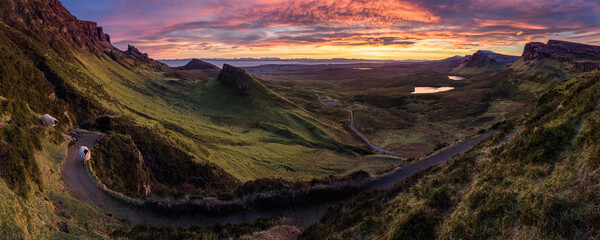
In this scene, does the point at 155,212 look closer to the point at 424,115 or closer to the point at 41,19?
the point at 41,19

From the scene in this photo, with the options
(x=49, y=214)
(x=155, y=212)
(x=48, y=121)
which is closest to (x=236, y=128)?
(x=48, y=121)

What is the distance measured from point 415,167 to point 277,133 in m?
56.7

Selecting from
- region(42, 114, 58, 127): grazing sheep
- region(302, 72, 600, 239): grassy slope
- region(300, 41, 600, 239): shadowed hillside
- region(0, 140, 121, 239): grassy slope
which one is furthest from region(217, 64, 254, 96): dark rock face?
region(302, 72, 600, 239): grassy slope

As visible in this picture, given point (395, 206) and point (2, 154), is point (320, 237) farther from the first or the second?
point (2, 154)

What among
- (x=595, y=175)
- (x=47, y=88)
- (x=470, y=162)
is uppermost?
(x=47, y=88)

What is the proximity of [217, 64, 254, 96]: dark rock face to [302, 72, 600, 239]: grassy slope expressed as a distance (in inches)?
4099

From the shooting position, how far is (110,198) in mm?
25172

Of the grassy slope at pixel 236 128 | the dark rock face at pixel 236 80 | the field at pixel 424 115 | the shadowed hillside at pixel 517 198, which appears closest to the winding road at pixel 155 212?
the shadowed hillside at pixel 517 198

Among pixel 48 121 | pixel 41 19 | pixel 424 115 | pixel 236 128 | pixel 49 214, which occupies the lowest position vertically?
pixel 424 115

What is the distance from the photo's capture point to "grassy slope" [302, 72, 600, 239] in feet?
33.7

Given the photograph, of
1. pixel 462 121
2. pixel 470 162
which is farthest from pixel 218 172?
pixel 462 121

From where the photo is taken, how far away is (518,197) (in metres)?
12.5

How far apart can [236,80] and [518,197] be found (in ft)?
394

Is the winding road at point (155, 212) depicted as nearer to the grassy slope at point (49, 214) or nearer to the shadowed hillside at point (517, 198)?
the grassy slope at point (49, 214)
